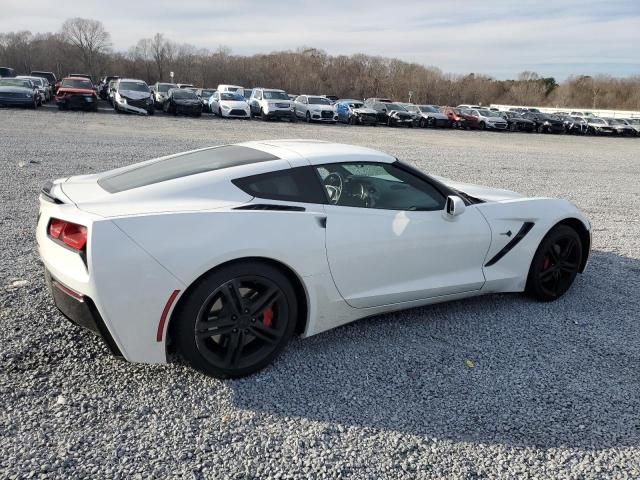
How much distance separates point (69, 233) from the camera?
2.99 m

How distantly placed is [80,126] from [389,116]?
19.4 m

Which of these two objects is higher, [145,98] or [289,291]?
[145,98]

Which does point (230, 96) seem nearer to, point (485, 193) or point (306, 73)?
point (485, 193)

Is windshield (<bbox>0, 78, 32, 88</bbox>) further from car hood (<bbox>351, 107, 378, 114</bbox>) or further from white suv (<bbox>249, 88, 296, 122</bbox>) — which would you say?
car hood (<bbox>351, 107, 378, 114</bbox>)

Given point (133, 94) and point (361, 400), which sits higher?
point (133, 94)

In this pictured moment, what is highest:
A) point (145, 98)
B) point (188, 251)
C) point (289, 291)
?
point (145, 98)

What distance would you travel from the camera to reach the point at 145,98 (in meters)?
27.8

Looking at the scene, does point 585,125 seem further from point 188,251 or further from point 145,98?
point 188,251

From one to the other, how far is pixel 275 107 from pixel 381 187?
87.3 ft

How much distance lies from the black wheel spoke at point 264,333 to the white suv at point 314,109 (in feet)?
92.3

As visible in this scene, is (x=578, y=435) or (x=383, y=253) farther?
(x=383, y=253)

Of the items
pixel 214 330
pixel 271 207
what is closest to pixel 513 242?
pixel 271 207

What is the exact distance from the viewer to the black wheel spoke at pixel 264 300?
3199 millimetres

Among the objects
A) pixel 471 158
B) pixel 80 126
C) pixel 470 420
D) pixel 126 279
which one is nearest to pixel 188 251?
pixel 126 279
